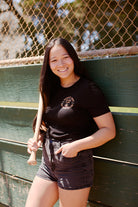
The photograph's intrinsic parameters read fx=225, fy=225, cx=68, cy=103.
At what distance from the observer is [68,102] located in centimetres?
129

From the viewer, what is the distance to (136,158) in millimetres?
1348

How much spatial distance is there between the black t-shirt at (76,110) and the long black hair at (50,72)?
0.23 ft

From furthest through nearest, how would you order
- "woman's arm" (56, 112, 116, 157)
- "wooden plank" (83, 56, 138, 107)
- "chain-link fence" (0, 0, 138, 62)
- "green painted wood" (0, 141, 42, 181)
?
"green painted wood" (0, 141, 42, 181) < "chain-link fence" (0, 0, 138, 62) < "wooden plank" (83, 56, 138, 107) < "woman's arm" (56, 112, 116, 157)

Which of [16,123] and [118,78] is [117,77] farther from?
[16,123]

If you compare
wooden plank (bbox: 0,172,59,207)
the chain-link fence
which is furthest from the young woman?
wooden plank (bbox: 0,172,59,207)

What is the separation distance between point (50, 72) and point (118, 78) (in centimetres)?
45

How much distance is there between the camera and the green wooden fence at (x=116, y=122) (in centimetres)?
134

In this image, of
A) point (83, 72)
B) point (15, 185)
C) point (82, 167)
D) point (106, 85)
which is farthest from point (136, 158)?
point (15, 185)

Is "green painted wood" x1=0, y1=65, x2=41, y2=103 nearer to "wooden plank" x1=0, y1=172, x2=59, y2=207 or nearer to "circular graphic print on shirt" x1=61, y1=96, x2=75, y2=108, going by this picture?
"circular graphic print on shirt" x1=61, y1=96, x2=75, y2=108

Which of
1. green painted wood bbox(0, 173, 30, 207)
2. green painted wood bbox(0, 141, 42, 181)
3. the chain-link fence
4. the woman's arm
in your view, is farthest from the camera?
green painted wood bbox(0, 173, 30, 207)

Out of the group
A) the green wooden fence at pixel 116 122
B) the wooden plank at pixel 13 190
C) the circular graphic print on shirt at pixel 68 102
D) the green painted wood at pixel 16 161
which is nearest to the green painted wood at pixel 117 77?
the green wooden fence at pixel 116 122

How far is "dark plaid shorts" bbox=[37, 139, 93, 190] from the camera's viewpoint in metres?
1.27

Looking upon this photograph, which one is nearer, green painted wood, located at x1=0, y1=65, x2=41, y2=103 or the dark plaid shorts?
the dark plaid shorts

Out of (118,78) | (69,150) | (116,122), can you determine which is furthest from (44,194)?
(118,78)
